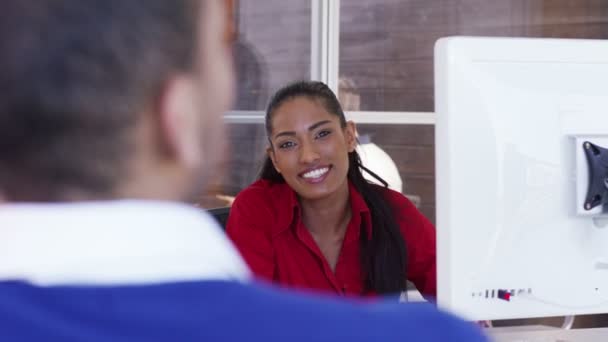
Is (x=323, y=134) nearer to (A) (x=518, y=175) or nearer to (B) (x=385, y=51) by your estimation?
(A) (x=518, y=175)

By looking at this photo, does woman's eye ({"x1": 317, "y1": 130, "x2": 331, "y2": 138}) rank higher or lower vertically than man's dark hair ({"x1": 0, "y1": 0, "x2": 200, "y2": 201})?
lower

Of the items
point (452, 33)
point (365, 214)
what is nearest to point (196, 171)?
point (365, 214)

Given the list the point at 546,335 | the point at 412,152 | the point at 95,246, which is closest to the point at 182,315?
the point at 95,246

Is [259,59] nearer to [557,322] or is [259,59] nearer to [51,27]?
[557,322]

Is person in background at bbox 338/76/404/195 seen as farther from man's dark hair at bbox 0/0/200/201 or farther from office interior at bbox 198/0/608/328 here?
man's dark hair at bbox 0/0/200/201

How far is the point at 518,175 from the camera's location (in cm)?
127

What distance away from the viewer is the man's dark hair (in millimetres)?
424

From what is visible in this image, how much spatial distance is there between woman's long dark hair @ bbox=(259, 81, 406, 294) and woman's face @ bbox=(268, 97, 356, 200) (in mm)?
38

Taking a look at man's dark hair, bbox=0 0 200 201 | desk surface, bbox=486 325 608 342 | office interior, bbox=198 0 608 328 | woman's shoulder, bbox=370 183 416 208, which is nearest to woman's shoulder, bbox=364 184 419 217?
woman's shoulder, bbox=370 183 416 208

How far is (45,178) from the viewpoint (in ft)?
1.48

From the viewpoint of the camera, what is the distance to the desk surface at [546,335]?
1.52 meters

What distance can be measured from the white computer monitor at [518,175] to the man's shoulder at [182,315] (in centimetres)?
80

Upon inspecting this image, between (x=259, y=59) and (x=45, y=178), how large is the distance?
3.64m

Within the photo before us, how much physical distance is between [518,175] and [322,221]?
0.96 m
